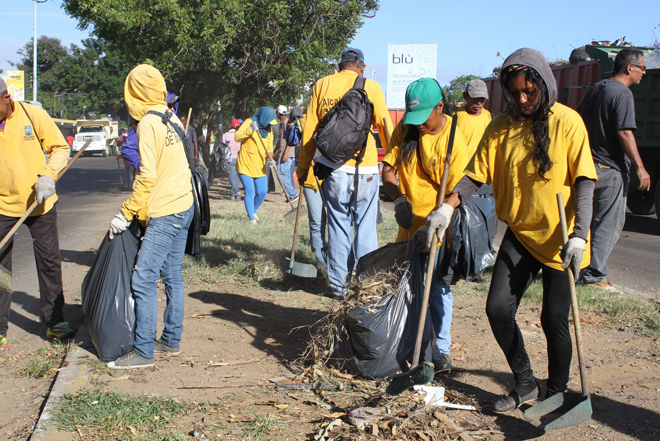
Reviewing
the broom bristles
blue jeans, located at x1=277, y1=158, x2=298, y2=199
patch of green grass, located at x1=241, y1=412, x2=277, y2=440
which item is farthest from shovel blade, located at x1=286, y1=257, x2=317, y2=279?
blue jeans, located at x1=277, y1=158, x2=298, y2=199

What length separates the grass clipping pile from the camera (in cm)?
285

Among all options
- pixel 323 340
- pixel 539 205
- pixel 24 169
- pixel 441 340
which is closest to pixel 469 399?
pixel 441 340

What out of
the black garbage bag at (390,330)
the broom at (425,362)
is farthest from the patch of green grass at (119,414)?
the broom at (425,362)

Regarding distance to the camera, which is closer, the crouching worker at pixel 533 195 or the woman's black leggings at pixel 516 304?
Result: the crouching worker at pixel 533 195

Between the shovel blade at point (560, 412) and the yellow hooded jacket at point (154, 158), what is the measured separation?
2.37 metres

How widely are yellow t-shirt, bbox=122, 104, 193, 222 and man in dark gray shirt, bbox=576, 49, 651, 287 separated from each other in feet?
10.9

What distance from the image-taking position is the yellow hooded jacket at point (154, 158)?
3756mm

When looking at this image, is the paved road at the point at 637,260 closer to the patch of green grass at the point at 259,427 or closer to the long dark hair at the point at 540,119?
the long dark hair at the point at 540,119

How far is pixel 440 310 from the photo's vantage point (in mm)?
3729

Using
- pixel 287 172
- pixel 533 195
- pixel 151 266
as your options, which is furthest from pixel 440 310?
pixel 287 172

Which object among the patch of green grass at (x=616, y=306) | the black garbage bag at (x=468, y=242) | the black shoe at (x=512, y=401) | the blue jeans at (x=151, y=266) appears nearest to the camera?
the black shoe at (x=512, y=401)

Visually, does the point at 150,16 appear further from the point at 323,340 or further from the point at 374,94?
the point at 323,340

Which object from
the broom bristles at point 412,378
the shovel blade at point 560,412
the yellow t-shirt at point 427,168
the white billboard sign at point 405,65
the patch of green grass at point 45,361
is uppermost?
the white billboard sign at point 405,65

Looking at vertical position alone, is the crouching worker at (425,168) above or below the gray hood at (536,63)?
below
